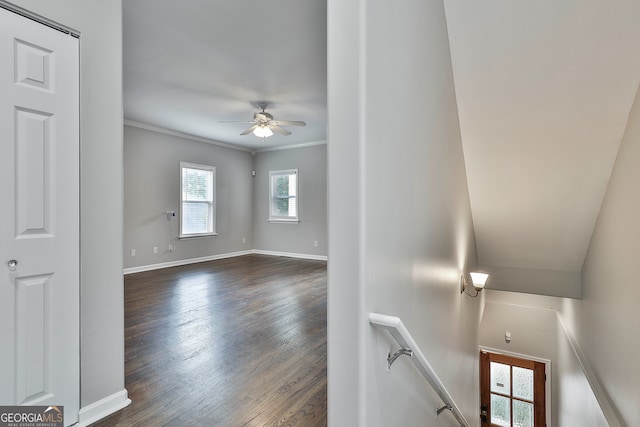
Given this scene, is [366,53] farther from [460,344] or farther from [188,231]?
[188,231]

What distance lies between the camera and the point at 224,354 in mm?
2504

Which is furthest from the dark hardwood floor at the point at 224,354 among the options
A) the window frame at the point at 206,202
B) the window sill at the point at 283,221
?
the window sill at the point at 283,221

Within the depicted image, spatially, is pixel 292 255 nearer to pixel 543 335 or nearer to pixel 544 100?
pixel 543 335

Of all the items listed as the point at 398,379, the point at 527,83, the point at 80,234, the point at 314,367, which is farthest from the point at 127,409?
the point at 527,83

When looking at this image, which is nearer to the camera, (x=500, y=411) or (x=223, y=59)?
(x=223, y=59)

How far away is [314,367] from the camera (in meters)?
2.33

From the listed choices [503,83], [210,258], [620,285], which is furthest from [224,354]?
[210,258]

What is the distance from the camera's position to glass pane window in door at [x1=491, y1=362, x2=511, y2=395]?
17.9 feet

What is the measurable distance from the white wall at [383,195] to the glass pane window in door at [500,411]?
182 inches

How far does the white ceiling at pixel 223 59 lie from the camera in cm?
245

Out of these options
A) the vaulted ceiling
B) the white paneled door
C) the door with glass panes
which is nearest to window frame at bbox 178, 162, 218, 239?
the vaulted ceiling

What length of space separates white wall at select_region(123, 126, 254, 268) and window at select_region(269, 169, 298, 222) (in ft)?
2.25

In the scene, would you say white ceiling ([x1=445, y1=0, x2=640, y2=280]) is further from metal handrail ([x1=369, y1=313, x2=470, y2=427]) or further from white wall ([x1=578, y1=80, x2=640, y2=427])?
metal handrail ([x1=369, y1=313, x2=470, y2=427])

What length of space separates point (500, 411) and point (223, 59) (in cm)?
703
